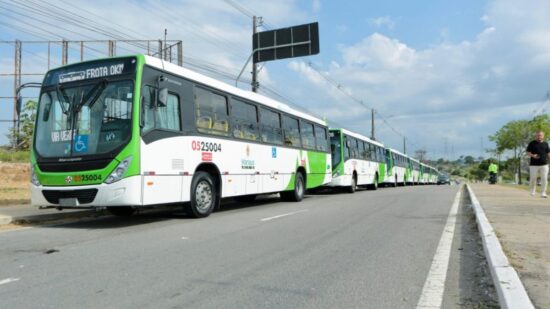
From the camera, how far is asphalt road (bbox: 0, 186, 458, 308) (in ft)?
14.7

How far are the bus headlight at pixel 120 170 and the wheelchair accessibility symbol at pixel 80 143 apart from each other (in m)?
0.80

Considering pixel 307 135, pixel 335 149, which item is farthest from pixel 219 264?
pixel 335 149

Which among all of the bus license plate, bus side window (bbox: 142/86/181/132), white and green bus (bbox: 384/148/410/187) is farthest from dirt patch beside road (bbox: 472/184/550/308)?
white and green bus (bbox: 384/148/410/187)

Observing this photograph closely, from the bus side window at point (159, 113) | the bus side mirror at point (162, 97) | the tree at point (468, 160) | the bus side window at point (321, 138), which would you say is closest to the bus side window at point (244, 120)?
the bus side window at point (159, 113)

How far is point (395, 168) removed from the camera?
38.1 m

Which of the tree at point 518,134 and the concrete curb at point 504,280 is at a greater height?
the tree at point 518,134

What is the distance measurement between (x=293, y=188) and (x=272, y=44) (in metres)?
10.6

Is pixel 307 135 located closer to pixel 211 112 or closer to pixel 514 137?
pixel 211 112

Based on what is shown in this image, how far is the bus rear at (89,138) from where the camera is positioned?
8.73 meters

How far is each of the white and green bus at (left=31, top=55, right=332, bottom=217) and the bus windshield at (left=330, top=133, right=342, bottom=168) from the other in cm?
1146

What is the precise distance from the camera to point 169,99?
389 inches

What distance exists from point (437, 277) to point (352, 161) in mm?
18931

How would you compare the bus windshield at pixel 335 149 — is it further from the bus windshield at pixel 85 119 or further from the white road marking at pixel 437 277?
the bus windshield at pixel 85 119

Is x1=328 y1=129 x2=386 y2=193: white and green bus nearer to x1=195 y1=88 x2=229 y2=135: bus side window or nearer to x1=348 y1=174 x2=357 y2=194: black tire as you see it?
x1=348 y1=174 x2=357 y2=194: black tire
